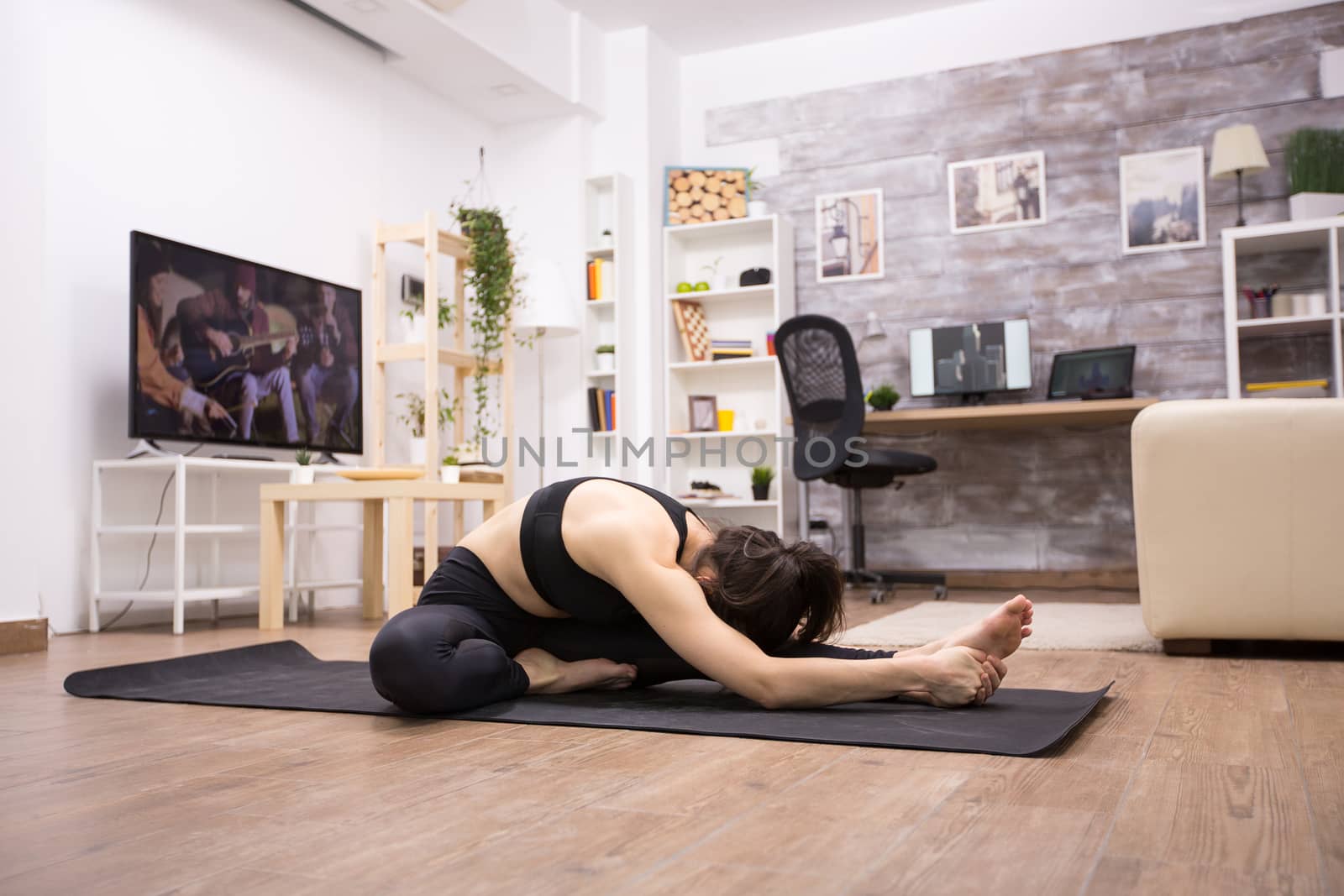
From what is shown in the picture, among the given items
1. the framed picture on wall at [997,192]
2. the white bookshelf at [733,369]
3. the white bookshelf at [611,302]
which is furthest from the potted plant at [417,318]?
the framed picture on wall at [997,192]

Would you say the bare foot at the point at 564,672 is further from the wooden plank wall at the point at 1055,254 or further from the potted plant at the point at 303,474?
the wooden plank wall at the point at 1055,254

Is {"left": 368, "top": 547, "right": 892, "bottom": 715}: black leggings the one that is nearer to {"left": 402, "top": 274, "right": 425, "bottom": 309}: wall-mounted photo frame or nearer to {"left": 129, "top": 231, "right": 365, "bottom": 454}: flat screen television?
{"left": 129, "top": 231, "right": 365, "bottom": 454}: flat screen television

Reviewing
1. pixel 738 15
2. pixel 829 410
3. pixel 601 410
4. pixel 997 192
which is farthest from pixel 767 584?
pixel 738 15

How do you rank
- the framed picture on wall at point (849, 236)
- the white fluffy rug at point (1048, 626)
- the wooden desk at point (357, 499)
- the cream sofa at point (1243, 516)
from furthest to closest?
the framed picture on wall at point (849, 236) → the wooden desk at point (357, 499) → the white fluffy rug at point (1048, 626) → the cream sofa at point (1243, 516)

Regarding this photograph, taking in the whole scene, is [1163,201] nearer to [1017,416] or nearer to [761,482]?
[1017,416]

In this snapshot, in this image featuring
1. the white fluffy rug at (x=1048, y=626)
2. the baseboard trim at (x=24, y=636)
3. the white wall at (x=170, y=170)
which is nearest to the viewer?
the white fluffy rug at (x=1048, y=626)

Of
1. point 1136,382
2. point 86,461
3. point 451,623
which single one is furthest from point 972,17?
point 451,623

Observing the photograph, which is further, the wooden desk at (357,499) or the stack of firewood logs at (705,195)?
the stack of firewood logs at (705,195)

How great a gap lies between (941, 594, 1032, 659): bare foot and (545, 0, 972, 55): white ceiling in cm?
485

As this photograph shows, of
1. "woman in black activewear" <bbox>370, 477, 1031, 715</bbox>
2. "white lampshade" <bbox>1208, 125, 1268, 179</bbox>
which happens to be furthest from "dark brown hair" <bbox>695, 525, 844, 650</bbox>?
"white lampshade" <bbox>1208, 125, 1268, 179</bbox>

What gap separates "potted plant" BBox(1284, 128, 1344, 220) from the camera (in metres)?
5.00

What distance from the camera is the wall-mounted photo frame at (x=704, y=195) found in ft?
20.3

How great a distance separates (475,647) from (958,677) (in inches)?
31.7

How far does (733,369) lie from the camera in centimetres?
633
